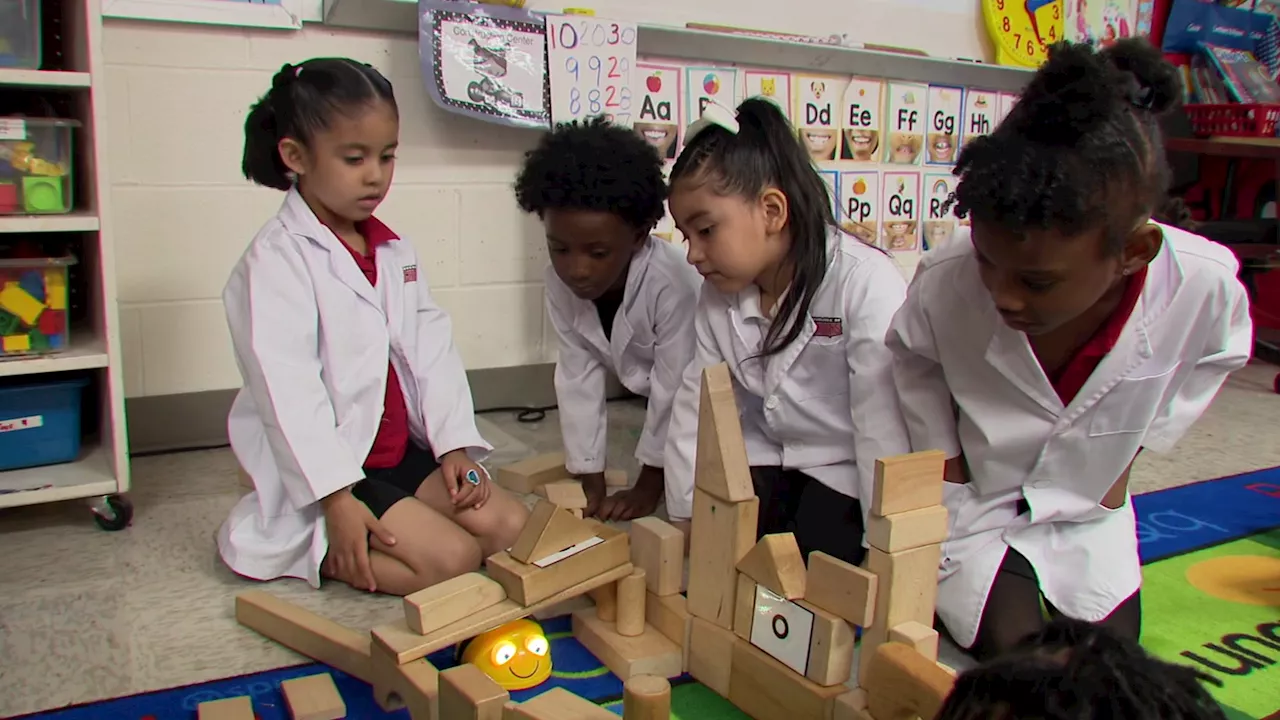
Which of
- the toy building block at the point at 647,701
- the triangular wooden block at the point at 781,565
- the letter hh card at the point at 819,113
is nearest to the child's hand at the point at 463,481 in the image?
the triangular wooden block at the point at 781,565

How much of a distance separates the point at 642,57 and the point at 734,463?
1.29m

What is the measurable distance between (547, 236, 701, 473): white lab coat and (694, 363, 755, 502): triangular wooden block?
0.55 m

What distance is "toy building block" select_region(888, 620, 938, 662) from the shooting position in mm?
731

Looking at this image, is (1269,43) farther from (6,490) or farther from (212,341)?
(6,490)

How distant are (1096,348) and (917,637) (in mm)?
426

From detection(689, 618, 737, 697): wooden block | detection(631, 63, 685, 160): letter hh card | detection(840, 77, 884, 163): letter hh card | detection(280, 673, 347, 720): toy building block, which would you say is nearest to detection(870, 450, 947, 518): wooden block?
detection(689, 618, 737, 697): wooden block

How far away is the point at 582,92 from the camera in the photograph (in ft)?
5.95

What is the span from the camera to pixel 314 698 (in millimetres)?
881

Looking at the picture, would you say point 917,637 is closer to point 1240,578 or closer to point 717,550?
point 717,550

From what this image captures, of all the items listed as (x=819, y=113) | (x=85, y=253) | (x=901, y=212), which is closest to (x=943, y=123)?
(x=901, y=212)

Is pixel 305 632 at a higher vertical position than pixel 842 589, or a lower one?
lower

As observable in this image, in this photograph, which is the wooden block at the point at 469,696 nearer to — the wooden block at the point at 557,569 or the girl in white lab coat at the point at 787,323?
the wooden block at the point at 557,569

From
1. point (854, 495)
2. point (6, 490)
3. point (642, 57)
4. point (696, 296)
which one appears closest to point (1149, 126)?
point (854, 495)

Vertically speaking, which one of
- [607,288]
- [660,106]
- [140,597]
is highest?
[660,106]
